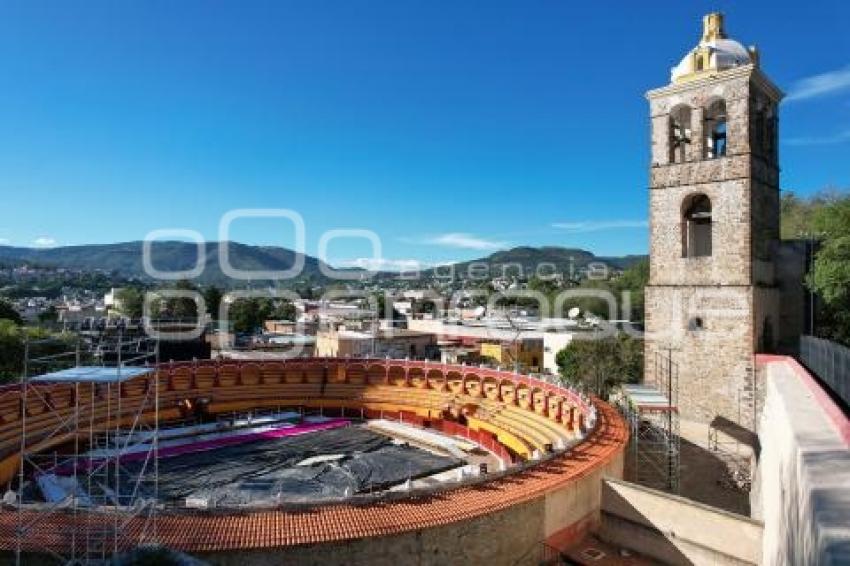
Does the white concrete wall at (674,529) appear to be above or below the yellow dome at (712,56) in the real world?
below

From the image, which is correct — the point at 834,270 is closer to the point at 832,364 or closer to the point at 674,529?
the point at 832,364

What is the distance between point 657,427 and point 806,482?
15039mm

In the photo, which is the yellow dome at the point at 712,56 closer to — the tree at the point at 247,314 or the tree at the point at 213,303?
the tree at the point at 247,314

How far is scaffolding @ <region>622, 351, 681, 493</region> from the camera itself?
65.7 ft

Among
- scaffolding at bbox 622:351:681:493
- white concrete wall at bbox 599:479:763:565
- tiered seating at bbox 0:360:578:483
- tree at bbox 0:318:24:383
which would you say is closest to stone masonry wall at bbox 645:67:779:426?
scaffolding at bbox 622:351:681:493

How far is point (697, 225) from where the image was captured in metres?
24.3

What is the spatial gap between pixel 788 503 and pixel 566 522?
5.95 metres

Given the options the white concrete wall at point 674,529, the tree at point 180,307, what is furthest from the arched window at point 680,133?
the tree at point 180,307

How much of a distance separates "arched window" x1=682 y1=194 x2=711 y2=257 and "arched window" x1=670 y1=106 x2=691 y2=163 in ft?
5.83

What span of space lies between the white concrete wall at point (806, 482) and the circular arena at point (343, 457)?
4.37 metres

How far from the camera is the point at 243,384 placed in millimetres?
34562

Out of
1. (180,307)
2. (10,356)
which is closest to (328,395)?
(10,356)

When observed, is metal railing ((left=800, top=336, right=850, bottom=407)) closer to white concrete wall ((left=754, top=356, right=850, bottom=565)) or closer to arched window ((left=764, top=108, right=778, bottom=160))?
white concrete wall ((left=754, top=356, right=850, bottom=565))

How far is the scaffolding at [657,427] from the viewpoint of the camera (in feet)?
65.7
